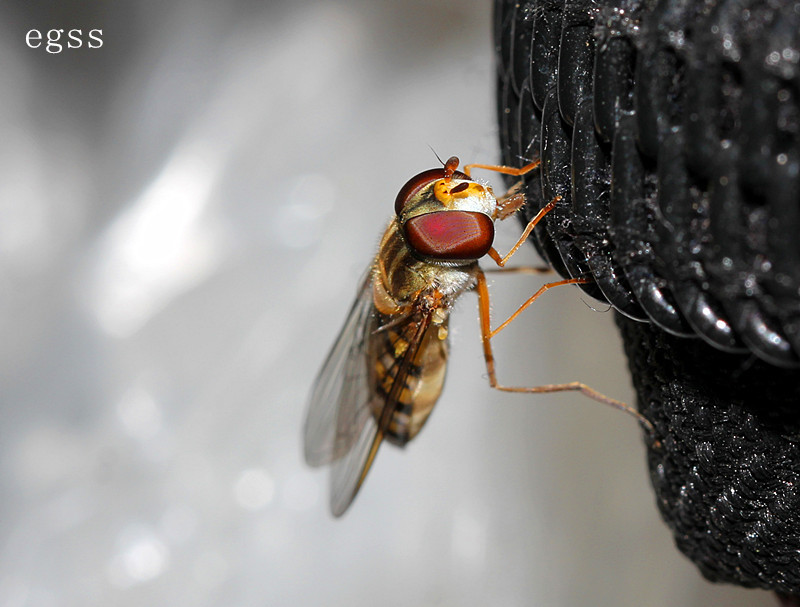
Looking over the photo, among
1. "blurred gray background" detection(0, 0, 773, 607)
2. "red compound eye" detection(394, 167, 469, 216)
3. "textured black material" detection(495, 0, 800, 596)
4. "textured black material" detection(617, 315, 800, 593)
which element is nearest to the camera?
"textured black material" detection(495, 0, 800, 596)

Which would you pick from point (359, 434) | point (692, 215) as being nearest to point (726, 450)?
point (692, 215)

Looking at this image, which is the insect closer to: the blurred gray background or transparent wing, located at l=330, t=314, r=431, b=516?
transparent wing, located at l=330, t=314, r=431, b=516

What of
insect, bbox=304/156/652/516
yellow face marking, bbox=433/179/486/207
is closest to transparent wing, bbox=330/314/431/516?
insect, bbox=304/156/652/516

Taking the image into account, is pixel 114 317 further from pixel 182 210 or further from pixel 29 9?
pixel 29 9

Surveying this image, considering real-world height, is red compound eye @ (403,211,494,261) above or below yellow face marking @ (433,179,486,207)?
below

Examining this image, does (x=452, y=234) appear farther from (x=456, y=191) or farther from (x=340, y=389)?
(x=340, y=389)

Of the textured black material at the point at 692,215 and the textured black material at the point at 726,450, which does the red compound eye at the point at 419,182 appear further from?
the textured black material at the point at 726,450
